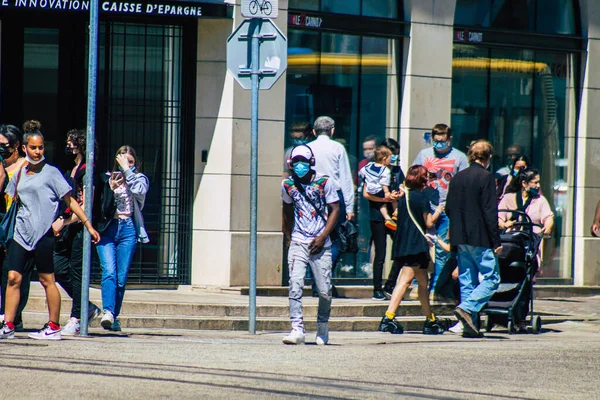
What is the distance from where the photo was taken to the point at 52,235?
10281 mm

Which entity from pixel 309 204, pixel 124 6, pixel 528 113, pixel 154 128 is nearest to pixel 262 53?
pixel 309 204

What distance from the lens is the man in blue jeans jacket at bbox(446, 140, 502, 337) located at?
11.6 meters

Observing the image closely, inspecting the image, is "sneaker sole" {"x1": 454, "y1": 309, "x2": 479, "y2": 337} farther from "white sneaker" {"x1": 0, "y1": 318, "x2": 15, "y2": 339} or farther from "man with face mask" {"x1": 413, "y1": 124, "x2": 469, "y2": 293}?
"white sneaker" {"x1": 0, "y1": 318, "x2": 15, "y2": 339}

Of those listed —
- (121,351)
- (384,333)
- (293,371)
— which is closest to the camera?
(293,371)

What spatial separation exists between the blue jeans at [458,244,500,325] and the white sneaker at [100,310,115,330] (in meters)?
3.37

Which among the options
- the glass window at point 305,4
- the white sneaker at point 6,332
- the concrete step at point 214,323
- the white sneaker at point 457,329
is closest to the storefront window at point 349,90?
the glass window at point 305,4

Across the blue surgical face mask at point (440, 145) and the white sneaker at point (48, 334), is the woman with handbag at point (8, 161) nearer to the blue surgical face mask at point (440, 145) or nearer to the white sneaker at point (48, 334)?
the white sneaker at point (48, 334)

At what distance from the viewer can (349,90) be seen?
1574 cm

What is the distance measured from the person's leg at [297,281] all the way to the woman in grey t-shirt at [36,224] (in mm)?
1852

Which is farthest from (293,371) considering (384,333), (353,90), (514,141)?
(514,141)

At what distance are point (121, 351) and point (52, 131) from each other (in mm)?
5725

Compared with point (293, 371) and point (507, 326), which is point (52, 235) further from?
point (507, 326)

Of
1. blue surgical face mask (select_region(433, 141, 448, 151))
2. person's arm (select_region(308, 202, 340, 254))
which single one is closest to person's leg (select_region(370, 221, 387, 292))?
blue surgical face mask (select_region(433, 141, 448, 151))

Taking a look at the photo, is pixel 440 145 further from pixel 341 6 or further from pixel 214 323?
pixel 214 323
